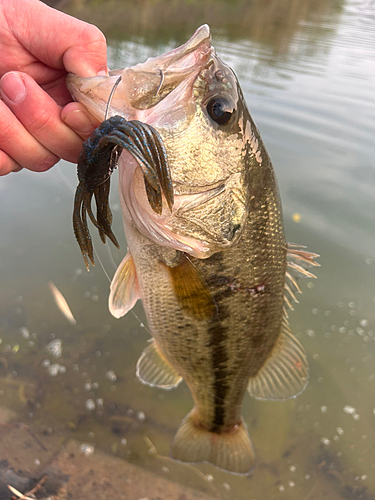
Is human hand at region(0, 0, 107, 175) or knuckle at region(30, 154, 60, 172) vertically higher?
human hand at region(0, 0, 107, 175)

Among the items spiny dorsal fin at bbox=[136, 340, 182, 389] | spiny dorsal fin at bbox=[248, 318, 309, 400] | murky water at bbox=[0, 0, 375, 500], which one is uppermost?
spiny dorsal fin at bbox=[248, 318, 309, 400]

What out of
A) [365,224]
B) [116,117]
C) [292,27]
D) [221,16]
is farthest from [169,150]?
[221,16]

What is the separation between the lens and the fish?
1.12m

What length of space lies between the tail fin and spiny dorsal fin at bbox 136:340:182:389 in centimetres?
35

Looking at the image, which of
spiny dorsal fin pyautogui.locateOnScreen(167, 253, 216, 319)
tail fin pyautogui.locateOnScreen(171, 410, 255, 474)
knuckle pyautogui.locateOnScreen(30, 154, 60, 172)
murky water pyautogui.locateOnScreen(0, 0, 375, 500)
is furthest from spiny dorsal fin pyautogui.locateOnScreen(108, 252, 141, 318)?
tail fin pyautogui.locateOnScreen(171, 410, 255, 474)

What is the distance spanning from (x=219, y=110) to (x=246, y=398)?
2.21 meters

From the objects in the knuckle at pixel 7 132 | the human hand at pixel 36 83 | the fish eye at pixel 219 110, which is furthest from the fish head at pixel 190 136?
the knuckle at pixel 7 132

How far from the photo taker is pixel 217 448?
81.7 inches

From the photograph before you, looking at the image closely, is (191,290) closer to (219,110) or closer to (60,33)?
(219,110)

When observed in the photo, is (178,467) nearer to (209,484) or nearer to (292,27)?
(209,484)

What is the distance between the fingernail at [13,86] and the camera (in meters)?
1.19

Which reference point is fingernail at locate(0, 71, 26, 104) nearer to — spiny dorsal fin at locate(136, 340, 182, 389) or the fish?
the fish

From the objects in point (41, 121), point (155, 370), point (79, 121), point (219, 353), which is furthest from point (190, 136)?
point (155, 370)

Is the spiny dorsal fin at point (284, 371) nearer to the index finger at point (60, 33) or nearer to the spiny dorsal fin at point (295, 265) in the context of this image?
the spiny dorsal fin at point (295, 265)
